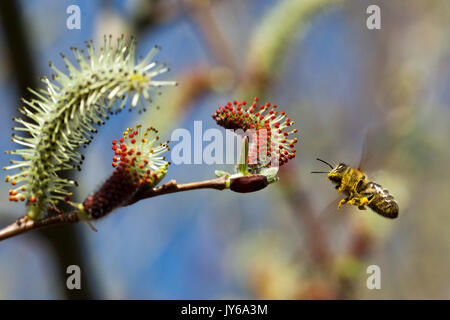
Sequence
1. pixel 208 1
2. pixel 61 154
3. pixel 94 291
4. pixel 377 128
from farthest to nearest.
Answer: pixel 208 1, pixel 94 291, pixel 377 128, pixel 61 154

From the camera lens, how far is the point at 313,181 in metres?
6.42

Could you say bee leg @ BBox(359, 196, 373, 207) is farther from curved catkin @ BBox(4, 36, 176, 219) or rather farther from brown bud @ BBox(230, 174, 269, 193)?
curved catkin @ BBox(4, 36, 176, 219)

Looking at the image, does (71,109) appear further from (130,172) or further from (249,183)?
(249,183)

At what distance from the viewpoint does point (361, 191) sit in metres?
2.02

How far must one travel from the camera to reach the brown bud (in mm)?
1545

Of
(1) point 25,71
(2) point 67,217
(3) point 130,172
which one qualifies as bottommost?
(2) point 67,217

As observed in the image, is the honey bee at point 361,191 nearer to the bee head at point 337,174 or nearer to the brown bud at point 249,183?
the bee head at point 337,174

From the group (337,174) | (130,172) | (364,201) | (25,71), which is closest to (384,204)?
(364,201)

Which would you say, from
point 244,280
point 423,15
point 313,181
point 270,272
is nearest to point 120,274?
point 244,280

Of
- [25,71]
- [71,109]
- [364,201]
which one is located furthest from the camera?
[25,71]

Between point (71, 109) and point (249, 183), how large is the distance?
21.8 inches

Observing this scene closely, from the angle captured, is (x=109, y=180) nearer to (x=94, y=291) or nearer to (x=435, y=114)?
(x=94, y=291)

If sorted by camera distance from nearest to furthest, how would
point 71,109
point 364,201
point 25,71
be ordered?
point 71,109, point 364,201, point 25,71

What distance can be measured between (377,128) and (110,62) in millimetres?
1092
